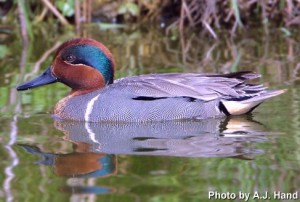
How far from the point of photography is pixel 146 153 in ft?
17.4

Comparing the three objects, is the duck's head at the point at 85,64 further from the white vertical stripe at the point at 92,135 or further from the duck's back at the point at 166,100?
the white vertical stripe at the point at 92,135

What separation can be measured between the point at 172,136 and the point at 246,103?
31.9 inches

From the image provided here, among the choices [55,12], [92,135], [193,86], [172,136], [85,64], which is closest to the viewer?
[172,136]

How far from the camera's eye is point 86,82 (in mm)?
6637

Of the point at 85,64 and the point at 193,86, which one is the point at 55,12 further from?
the point at 193,86

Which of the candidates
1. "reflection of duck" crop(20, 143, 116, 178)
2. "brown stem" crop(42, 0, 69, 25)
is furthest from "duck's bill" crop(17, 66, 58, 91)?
"brown stem" crop(42, 0, 69, 25)

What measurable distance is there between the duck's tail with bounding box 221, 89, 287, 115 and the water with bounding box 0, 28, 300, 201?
78 millimetres

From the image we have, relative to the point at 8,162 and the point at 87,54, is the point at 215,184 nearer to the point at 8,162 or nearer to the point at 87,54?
the point at 8,162

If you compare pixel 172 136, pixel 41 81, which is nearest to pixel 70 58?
pixel 41 81

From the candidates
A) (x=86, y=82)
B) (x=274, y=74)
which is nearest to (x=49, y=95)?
(x=86, y=82)

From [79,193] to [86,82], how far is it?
2.29m

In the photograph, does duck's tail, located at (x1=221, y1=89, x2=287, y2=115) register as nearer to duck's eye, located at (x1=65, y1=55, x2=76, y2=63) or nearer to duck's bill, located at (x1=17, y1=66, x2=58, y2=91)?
duck's eye, located at (x1=65, y1=55, x2=76, y2=63)

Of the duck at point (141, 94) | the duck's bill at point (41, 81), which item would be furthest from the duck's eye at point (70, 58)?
the duck's bill at point (41, 81)

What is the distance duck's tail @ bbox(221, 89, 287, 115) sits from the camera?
636cm
